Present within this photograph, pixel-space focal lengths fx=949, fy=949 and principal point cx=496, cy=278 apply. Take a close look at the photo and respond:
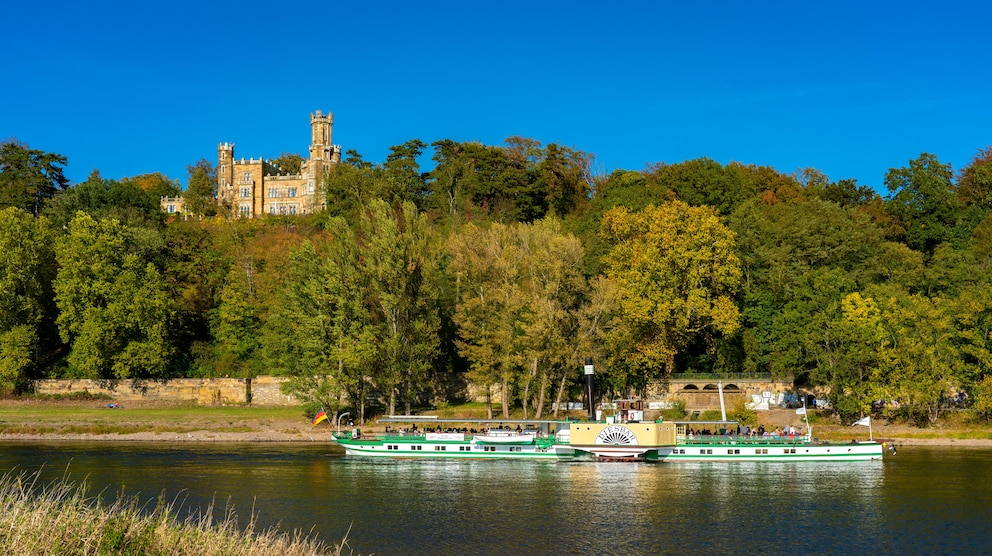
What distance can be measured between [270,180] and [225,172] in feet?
24.7

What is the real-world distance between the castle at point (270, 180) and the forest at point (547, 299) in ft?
140

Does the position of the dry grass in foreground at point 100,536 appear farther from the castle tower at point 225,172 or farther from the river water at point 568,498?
the castle tower at point 225,172

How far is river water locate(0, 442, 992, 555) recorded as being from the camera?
3095 centimetres

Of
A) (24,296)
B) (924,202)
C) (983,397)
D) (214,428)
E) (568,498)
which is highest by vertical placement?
(924,202)

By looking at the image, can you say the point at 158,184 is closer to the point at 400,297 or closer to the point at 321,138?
the point at 321,138

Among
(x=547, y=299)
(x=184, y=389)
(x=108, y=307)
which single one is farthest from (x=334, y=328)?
(x=108, y=307)

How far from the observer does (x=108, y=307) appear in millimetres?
71938

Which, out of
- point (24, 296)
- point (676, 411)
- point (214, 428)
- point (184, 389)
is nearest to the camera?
point (214, 428)

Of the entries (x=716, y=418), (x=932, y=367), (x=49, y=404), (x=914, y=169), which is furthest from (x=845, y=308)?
(x=49, y=404)

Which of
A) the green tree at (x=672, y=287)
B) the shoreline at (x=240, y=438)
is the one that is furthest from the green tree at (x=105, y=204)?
the green tree at (x=672, y=287)

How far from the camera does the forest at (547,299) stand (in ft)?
206

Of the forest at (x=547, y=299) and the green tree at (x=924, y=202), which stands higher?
the green tree at (x=924, y=202)

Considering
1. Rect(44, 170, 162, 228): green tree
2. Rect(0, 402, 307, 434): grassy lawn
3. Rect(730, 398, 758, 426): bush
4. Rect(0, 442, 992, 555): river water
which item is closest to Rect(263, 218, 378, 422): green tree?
Rect(0, 402, 307, 434): grassy lawn

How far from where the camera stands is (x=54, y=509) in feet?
66.8
